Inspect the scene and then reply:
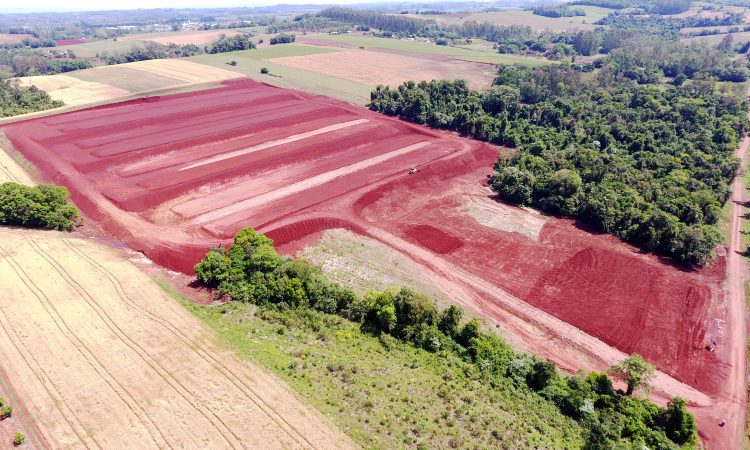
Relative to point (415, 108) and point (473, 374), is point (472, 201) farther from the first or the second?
point (415, 108)

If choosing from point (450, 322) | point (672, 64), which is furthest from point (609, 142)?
point (672, 64)

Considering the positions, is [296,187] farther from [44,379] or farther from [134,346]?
[44,379]

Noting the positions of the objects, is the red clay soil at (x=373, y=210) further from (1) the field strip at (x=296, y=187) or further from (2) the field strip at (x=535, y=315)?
(1) the field strip at (x=296, y=187)

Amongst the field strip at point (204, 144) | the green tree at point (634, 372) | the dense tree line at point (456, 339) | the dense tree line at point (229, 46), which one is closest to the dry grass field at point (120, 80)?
the dense tree line at point (229, 46)

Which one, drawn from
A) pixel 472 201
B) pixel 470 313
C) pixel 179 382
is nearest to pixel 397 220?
pixel 472 201

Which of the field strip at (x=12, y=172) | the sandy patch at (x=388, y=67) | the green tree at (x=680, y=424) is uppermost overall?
the sandy patch at (x=388, y=67)

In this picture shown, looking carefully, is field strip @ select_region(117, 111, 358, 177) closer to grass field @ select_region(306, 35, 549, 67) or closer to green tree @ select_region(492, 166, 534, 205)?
green tree @ select_region(492, 166, 534, 205)
